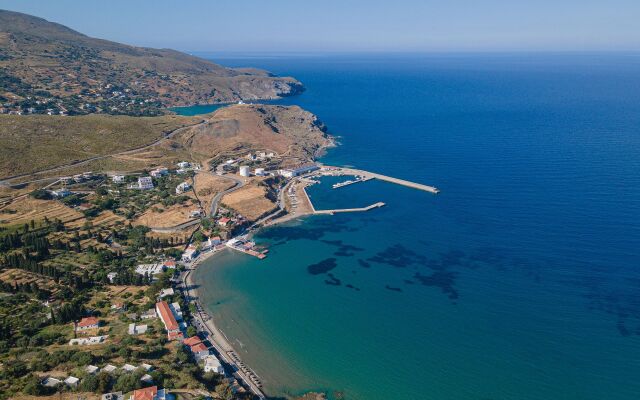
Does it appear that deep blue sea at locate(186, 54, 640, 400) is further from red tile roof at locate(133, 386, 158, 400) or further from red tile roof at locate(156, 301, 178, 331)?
red tile roof at locate(133, 386, 158, 400)

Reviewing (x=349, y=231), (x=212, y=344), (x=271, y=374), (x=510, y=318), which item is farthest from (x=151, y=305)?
(x=510, y=318)

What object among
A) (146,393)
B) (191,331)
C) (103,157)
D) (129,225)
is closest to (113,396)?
(146,393)

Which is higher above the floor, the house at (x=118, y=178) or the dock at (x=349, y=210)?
the house at (x=118, y=178)

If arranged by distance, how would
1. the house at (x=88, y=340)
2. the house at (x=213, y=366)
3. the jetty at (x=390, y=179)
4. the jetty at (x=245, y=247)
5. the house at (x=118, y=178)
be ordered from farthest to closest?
the jetty at (x=390, y=179) < the house at (x=118, y=178) < the jetty at (x=245, y=247) < the house at (x=88, y=340) < the house at (x=213, y=366)

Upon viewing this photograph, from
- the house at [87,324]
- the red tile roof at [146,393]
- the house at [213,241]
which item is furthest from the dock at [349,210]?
the red tile roof at [146,393]

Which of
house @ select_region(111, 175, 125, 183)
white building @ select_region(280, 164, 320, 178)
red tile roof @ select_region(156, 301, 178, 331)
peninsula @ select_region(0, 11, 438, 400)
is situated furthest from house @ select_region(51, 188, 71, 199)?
white building @ select_region(280, 164, 320, 178)

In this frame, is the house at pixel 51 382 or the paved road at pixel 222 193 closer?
the house at pixel 51 382

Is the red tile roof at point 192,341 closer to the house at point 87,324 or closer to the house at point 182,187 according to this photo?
the house at point 87,324
